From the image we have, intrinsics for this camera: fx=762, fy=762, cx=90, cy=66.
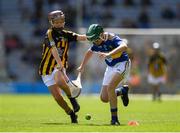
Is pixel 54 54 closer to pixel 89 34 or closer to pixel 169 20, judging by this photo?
pixel 89 34

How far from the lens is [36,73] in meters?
39.9

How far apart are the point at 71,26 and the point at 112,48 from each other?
25628 millimetres

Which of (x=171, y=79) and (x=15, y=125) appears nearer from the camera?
(x=15, y=125)

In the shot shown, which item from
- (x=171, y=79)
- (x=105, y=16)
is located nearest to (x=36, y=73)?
(x=105, y=16)

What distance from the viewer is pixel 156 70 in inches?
1288

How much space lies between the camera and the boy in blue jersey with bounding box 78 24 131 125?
50.2ft

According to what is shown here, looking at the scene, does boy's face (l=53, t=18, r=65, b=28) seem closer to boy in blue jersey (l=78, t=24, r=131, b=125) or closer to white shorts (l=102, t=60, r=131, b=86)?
boy in blue jersey (l=78, t=24, r=131, b=125)

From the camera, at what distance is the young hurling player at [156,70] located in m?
32.0

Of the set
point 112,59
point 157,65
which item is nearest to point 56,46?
point 112,59

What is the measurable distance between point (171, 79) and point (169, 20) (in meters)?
6.64

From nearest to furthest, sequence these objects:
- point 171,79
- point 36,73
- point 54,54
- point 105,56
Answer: point 105,56
point 54,54
point 171,79
point 36,73

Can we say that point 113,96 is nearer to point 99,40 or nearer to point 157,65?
point 99,40

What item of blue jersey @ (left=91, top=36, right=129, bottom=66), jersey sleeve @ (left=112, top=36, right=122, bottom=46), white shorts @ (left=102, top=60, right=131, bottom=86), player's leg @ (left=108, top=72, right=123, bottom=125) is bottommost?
player's leg @ (left=108, top=72, right=123, bottom=125)

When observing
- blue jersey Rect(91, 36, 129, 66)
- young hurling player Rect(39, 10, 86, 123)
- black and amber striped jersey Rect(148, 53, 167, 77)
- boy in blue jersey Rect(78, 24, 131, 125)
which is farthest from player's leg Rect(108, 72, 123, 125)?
black and amber striped jersey Rect(148, 53, 167, 77)
